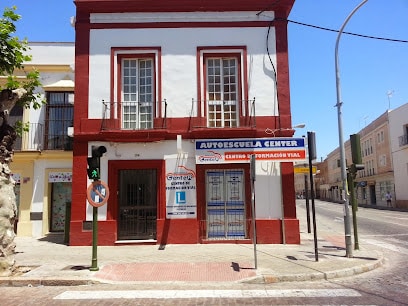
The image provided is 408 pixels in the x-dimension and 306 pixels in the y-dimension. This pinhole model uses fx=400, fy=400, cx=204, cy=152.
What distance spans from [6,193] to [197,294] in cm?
508

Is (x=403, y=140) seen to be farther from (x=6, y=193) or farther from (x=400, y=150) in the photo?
(x=6, y=193)

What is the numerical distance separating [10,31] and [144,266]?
6.40 m

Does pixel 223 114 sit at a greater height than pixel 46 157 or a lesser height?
greater

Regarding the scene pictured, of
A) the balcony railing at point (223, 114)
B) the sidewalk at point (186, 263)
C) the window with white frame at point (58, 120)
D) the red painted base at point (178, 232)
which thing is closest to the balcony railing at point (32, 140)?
the window with white frame at point (58, 120)

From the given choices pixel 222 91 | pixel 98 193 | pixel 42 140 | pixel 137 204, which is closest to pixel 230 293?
pixel 98 193

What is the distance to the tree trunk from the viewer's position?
8734mm

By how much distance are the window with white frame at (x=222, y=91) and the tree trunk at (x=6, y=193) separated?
5939mm

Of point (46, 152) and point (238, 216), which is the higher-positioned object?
point (46, 152)

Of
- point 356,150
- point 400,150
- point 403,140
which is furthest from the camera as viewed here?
point 400,150

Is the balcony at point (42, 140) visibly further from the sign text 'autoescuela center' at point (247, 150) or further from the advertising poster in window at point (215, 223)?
the advertising poster in window at point (215, 223)

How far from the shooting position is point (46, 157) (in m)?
15.8

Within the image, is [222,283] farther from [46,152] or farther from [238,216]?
[46,152]

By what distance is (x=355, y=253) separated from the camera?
36.0ft

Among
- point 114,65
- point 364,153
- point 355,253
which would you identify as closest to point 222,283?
point 355,253
